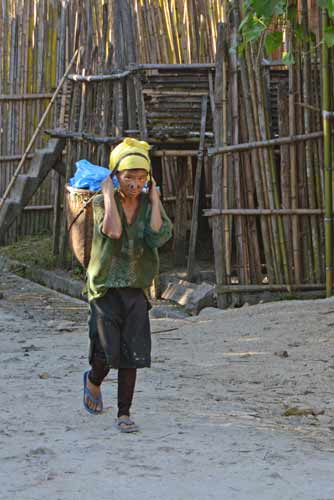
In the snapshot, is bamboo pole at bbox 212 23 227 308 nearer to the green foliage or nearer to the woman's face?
the green foliage

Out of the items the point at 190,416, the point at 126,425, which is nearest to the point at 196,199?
the point at 190,416

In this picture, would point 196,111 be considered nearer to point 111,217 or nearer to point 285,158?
point 285,158

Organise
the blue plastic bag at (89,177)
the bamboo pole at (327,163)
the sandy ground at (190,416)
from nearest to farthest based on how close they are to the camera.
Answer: the sandy ground at (190,416) < the bamboo pole at (327,163) < the blue plastic bag at (89,177)

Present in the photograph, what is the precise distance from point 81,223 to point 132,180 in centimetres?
554

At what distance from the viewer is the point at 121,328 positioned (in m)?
5.38

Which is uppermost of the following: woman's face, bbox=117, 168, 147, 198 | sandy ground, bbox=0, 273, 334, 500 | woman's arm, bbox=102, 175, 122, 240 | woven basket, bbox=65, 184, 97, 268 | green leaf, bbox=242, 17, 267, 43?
green leaf, bbox=242, 17, 267, 43

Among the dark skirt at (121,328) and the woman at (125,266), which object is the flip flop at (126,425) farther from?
the dark skirt at (121,328)

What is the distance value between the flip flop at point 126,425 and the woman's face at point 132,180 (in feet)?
3.60

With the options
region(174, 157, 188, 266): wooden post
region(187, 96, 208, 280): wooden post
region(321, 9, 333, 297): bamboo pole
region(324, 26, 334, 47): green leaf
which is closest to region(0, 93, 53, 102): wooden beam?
region(174, 157, 188, 266): wooden post

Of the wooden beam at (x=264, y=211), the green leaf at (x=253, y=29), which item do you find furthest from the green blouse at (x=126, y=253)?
the wooden beam at (x=264, y=211)

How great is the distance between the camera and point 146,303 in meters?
5.43

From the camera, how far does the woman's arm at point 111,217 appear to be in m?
5.27

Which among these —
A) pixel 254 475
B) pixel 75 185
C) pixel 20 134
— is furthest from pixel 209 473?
pixel 20 134

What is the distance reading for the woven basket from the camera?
10695mm
